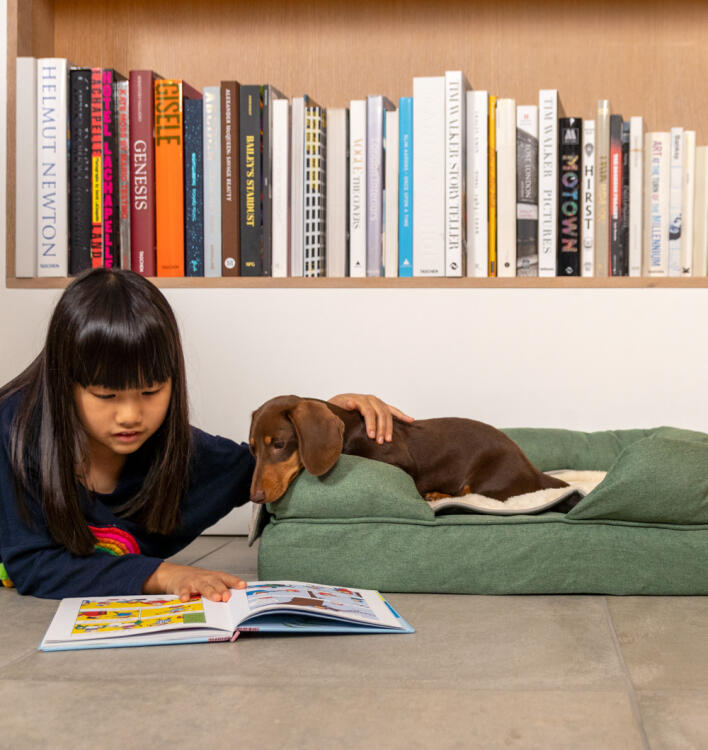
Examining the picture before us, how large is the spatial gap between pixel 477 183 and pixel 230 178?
567 mm

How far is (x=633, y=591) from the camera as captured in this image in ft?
4.71

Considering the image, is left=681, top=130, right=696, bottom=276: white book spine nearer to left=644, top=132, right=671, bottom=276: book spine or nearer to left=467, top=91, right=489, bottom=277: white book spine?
left=644, top=132, right=671, bottom=276: book spine

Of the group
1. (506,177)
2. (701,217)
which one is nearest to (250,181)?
(506,177)

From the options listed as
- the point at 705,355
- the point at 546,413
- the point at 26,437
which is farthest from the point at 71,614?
the point at 705,355

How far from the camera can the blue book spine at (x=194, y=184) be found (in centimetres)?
210

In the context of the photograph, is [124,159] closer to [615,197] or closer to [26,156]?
[26,156]

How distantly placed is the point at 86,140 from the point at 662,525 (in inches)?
59.6

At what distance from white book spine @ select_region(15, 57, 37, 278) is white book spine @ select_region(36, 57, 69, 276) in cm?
1

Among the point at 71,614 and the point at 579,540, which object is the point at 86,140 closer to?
the point at 71,614

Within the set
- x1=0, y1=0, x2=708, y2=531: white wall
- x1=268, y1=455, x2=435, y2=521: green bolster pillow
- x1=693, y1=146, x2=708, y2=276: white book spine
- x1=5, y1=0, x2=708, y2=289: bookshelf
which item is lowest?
x1=268, y1=455, x2=435, y2=521: green bolster pillow

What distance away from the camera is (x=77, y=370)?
1.39 metres

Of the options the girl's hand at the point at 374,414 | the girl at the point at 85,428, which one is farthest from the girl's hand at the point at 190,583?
the girl's hand at the point at 374,414

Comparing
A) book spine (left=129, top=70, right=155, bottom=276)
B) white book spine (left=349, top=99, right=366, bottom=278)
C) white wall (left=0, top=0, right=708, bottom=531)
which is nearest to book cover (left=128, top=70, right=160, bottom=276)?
book spine (left=129, top=70, right=155, bottom=276)

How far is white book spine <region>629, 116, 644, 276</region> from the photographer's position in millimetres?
2062
